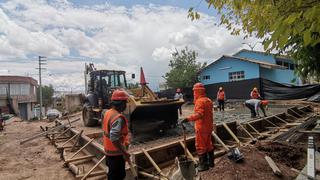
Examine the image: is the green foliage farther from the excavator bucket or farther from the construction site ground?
the excavator bucket

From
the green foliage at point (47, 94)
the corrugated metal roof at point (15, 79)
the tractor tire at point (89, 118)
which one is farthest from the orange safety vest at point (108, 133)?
the green foliage at point (47, 94)

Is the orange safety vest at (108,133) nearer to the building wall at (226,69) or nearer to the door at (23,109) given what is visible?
the building wall at (226,69)

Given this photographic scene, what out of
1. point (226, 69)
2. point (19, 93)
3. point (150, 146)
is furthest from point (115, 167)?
point (19, 93)

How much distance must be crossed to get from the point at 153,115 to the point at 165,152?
109 inches

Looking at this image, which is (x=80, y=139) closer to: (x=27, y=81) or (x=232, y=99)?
(x=232, y=99)

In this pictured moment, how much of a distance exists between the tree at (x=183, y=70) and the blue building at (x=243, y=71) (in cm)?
111

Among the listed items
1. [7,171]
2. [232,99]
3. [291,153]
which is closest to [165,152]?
[291,153]

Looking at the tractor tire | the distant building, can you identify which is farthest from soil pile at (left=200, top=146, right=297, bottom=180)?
the distant building

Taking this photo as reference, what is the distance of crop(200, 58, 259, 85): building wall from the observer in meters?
24.1

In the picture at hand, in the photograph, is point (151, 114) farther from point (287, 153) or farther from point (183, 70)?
point (183, 70)

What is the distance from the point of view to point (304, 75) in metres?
6.10

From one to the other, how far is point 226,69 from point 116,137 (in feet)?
77.9

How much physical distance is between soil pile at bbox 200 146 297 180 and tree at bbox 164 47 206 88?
23.2 metres

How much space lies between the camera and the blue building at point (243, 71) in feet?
72.0
